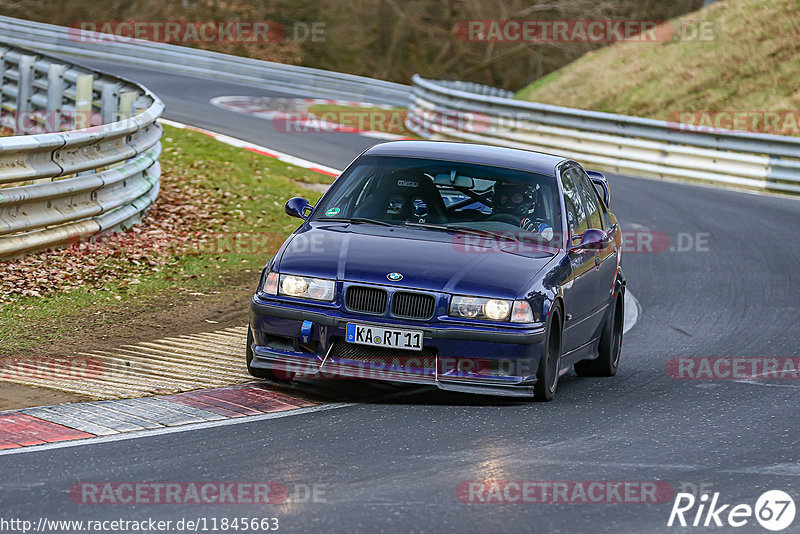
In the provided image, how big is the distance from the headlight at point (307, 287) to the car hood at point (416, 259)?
1.5 inches

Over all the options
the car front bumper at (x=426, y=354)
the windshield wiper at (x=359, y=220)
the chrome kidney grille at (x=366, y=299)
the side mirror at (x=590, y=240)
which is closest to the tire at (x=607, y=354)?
the side mirror at (x=590, y=240)

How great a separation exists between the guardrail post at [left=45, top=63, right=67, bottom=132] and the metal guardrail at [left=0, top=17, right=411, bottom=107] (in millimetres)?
16887

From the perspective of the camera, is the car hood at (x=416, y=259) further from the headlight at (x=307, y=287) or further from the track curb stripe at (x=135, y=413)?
the track curb stripe at (x=135, y=413)

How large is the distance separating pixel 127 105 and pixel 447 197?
334 inches

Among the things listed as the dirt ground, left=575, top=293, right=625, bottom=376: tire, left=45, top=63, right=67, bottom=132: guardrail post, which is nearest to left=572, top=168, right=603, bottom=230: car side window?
left=575, top=293, right=625, bottom=376: tire

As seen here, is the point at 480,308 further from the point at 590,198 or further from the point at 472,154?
the point at 590,198

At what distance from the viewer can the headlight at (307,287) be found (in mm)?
7754

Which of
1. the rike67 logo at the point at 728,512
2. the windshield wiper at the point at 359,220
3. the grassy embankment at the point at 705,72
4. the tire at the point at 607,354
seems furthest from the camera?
the grassy embankment at the point at 705,72

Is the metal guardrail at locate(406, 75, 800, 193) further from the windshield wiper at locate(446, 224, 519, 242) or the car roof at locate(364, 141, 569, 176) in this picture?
the windshield wiper at locate(446, 224, 519, 242)

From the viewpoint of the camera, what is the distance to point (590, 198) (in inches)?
390

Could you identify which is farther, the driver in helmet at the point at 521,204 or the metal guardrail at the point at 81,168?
the metal guardrail at the point at 81,168

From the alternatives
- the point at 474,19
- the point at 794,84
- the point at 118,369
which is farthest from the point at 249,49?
the point at 118,369

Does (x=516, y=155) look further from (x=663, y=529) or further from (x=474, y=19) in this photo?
(x=474, y=19)

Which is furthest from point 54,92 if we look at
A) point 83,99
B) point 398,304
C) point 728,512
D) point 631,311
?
point 728,512
